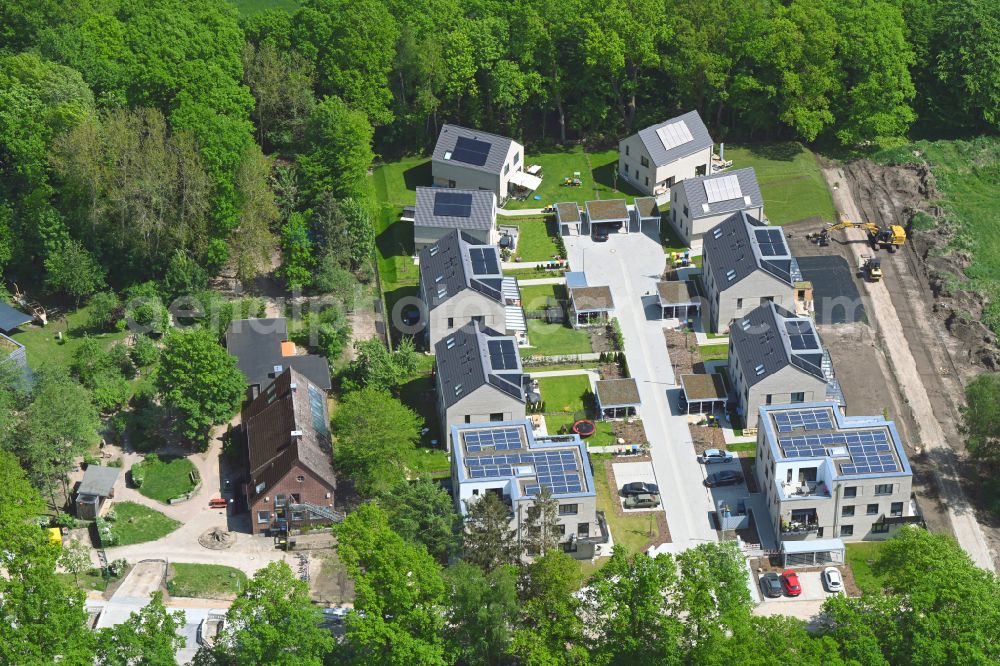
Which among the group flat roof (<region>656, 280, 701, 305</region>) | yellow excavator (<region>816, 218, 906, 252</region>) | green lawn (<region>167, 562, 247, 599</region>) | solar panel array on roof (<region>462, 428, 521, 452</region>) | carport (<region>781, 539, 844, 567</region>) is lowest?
carport (<region>781, 539, 844, 567</region>)

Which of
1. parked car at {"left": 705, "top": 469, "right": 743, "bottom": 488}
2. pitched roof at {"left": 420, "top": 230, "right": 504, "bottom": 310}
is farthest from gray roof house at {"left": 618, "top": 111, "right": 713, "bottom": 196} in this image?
parked car at {"left": 705, "top": 469, "right": 743, "bottom": 488}

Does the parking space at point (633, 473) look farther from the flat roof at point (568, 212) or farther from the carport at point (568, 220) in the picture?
the flat roof at point (568, 212)

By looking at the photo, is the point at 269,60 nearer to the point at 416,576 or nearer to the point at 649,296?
the point at 649,296

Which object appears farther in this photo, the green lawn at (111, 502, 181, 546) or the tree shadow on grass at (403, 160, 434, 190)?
the tree shadow on grass at (403, 160, 434, 190)

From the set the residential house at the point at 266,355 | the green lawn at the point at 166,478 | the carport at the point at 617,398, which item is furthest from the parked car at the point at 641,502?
the green lawn at the point at 166,478

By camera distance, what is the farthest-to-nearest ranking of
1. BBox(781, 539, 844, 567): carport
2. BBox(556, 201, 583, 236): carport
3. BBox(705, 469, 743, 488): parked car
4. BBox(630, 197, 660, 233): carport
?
BBox(556, 201, 583, 236): carport → BBox(630, 197, 660, 233): carport → BBox(705, 469, 743, 488): parked car → BBox(781, 539, 844, 567): carport

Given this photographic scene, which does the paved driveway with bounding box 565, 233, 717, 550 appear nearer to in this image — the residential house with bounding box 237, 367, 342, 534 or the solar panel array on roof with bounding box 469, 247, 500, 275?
the solar panel array on roof with bounding box 469, 247, 500, 275

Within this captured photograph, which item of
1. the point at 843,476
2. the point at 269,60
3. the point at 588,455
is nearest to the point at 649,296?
the point at 588,455
